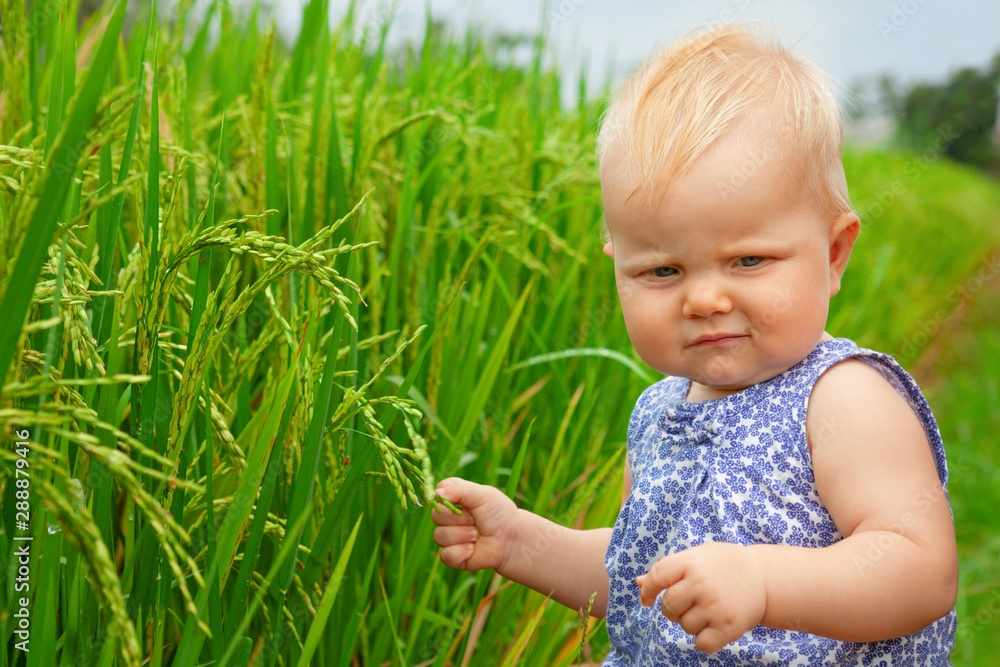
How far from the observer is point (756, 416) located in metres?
1.08

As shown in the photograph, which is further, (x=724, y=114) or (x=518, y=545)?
(x=518, y=545)

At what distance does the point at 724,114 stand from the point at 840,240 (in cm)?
25

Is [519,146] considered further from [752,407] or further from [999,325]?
[999,325]

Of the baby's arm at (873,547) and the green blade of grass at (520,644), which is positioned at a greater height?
the baby's arm at (873,547)

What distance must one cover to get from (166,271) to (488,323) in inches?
48.5

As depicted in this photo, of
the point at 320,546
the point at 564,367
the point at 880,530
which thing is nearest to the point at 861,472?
the point at 880,530

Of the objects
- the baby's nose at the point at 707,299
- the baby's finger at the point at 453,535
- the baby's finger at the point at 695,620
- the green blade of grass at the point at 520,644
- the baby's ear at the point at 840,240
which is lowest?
the green blade of grass at the point at 520,644

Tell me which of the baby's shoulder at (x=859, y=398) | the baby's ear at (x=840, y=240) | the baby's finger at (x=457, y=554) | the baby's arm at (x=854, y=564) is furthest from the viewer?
the baby's finger at (x=457, y=554)

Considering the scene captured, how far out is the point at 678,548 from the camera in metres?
1.09

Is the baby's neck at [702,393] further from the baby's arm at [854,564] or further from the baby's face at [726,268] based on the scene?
the baby's arm at [854,564]

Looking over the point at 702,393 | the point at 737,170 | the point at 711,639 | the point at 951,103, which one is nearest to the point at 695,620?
the point at 711,639

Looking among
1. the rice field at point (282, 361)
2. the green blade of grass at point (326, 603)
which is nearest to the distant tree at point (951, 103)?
the rice field at point (282, 361)

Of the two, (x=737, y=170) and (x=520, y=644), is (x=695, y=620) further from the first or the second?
(x=737, y=170)

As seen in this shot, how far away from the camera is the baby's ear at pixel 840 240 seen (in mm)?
1104
